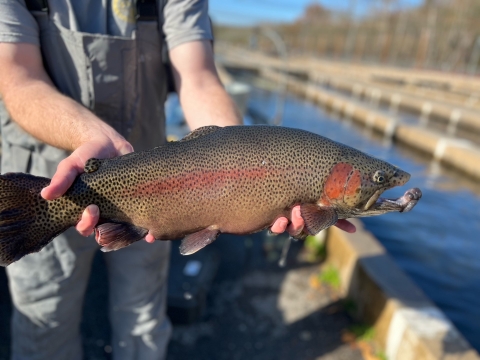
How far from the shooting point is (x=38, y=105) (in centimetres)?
241

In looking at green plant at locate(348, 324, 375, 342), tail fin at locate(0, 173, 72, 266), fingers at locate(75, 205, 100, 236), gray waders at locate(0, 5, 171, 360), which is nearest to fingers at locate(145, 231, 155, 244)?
fingers at locate(75, 205, 100, 236)

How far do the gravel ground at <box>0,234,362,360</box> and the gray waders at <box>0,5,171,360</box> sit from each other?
0.88m

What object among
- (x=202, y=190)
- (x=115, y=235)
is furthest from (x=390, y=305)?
(x=115, y=235)

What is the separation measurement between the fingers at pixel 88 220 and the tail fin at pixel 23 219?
11cm

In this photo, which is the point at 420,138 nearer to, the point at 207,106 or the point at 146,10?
the point at 207,106

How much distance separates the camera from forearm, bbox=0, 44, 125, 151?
92.0 inches

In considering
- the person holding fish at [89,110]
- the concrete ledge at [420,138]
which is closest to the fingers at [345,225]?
the person holding fish at [89,110]

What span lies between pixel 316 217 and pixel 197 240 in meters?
0.69

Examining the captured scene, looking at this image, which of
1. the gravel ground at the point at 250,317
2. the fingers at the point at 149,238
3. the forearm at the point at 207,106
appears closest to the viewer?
the fingers at the point at 149,238

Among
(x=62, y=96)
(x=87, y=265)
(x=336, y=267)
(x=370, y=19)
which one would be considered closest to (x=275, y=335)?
(x=336, y=267)

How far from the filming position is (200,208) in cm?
225

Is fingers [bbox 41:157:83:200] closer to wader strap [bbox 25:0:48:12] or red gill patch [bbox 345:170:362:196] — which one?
wader strap [bbox 25:0:48:12]

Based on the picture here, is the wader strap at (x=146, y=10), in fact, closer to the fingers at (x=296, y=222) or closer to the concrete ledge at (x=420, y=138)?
the fingers at (x=296, y=222)

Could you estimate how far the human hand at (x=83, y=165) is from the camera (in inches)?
78.7
